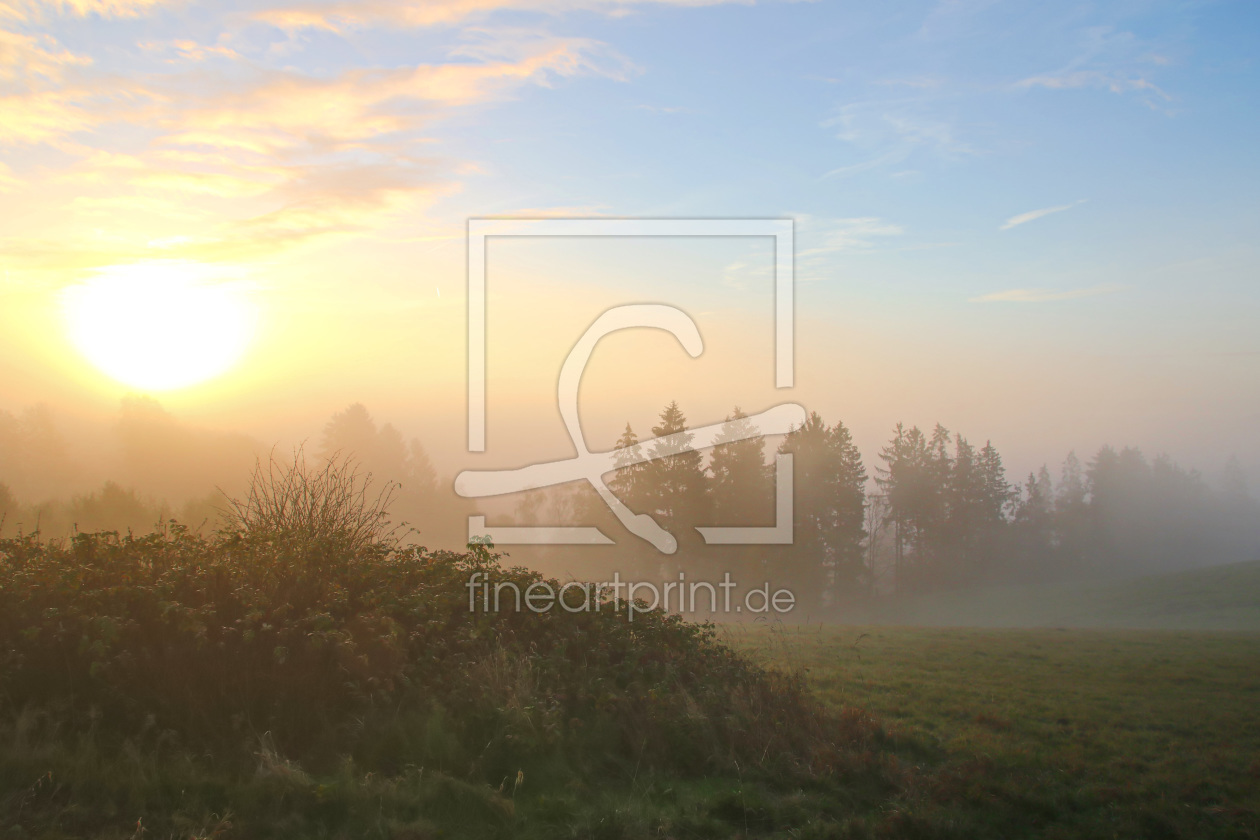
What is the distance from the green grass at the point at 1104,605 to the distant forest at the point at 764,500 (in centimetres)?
493

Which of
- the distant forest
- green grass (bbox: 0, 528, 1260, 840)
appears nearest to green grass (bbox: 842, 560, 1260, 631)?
the distant forest

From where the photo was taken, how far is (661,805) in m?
6.27

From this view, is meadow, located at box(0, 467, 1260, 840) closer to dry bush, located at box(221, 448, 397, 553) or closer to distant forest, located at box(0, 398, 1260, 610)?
dry bush, located at box(221, 448, 397, 553)

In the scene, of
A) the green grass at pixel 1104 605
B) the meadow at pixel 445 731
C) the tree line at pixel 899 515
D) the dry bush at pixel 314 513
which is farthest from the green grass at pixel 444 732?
the green grass at pixel 1104 605

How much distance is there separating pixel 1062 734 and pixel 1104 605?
133ft

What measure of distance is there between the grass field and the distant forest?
58.1 ft

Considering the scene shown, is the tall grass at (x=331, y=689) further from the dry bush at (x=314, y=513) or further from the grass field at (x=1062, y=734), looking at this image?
the grass field at (x=1062, y=734)

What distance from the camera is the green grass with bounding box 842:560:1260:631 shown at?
115 ft

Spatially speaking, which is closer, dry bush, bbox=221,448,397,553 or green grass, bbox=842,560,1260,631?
dry bush, bbox=221,448,397,553

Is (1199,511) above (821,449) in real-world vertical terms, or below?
below

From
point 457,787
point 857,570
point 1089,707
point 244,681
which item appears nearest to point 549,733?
point 457,787

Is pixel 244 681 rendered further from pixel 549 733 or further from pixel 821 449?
pixel 821 449

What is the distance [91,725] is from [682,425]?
38.7 meters

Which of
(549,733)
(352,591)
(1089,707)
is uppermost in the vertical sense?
(352,591)
